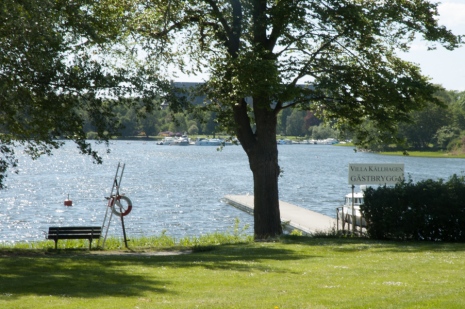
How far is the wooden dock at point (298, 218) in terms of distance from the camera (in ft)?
107

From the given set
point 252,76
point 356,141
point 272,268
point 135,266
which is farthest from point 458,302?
point 356,141

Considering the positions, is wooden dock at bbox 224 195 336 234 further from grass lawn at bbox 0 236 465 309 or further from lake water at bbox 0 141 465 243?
grass lawn at bbox 0 236 465 309

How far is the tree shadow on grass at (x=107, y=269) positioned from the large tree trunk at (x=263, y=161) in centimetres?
468

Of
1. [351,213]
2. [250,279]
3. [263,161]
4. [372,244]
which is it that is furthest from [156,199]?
[250,279]

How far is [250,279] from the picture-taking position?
12016 mm

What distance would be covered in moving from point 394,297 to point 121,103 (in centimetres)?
1099

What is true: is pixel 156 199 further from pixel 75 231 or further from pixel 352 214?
pixel 75 231

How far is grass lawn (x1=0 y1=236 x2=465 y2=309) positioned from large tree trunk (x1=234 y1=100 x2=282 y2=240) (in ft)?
17.3

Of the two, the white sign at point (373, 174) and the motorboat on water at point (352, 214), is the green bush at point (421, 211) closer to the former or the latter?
the motorboat on water at point (352, 214)

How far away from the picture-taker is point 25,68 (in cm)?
1541

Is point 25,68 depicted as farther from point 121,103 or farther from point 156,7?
point 156,7

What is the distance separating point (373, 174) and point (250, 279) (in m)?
13.5

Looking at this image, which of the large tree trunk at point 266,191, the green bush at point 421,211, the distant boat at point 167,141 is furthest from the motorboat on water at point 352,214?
the distant boat at point 167,141

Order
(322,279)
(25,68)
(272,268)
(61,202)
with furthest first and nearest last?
(61,202) < (25,68) < (272,268) < (322,279)
